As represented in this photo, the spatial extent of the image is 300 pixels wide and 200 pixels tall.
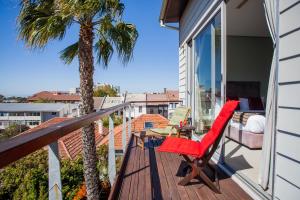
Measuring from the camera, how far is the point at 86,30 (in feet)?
21.1

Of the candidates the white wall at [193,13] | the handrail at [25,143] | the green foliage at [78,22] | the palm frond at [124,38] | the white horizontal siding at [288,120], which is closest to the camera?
the handrail at [25,143]

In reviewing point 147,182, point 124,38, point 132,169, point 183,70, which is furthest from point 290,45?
point 124,38

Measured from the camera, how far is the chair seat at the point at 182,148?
277 cm

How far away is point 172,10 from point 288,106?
563cm

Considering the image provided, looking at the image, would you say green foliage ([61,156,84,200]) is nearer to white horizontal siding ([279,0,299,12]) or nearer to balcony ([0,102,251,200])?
balcony ([0,102,251,200])

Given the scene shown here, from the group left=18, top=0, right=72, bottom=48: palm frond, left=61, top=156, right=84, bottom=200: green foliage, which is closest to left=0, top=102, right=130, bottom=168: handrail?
left=18, top=0, right=72, bottom=48: palm frond

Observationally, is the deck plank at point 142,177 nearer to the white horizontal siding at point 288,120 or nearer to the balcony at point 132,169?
the balcony at point 132,169

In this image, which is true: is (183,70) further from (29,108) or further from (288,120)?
(29,108)

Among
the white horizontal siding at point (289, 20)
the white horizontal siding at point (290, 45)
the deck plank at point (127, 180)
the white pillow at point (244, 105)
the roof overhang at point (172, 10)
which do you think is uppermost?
the roof overhang at point (172, 10)

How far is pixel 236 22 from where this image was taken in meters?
6.84

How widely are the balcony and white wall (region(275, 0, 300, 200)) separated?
2.49 feet

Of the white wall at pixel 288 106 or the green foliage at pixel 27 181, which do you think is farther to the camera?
the green foliage at pixel 27 181

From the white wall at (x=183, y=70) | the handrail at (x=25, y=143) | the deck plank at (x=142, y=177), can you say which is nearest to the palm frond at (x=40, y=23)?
the white wall at (x=183, y=70)

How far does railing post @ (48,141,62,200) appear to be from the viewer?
1.04 meters
